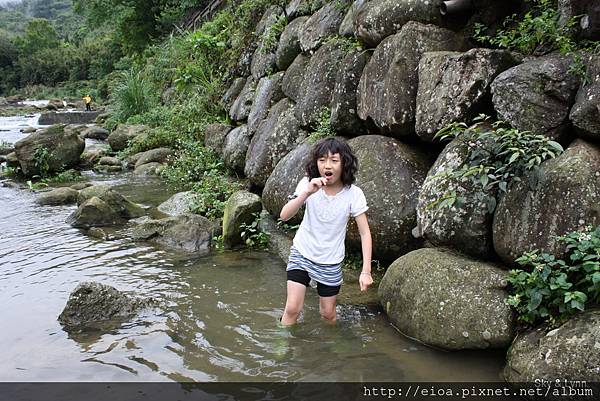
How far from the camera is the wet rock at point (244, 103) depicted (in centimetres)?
1089

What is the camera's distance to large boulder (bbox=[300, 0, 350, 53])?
8.16m

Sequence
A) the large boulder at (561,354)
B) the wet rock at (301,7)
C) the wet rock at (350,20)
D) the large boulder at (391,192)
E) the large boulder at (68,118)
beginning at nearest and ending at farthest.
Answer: the large boulder at (561,354) → the large boulder at (391,192) → the wet rock at (350,20) → the wet rock at (301,7) → the large boulder at (68,118)

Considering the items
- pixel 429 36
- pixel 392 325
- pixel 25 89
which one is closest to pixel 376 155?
pixel 429 36

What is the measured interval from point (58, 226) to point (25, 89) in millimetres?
58420

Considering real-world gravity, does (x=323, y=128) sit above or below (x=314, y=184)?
above

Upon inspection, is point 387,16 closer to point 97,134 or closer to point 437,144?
point 437,144

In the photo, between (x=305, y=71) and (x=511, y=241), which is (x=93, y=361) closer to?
(x=511, y=241)

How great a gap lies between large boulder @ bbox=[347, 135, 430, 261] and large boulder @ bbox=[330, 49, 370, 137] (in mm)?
904

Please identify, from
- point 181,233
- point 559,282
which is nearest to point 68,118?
point 181,233

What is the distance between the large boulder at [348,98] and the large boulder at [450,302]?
2.59 m

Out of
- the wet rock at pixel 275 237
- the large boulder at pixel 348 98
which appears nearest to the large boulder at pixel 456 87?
the large boulder at pixel 348 98

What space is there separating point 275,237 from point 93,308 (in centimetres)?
274

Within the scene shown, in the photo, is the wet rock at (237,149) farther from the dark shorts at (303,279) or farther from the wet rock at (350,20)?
the dark shorts at (303,279)

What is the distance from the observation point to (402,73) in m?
5.85
